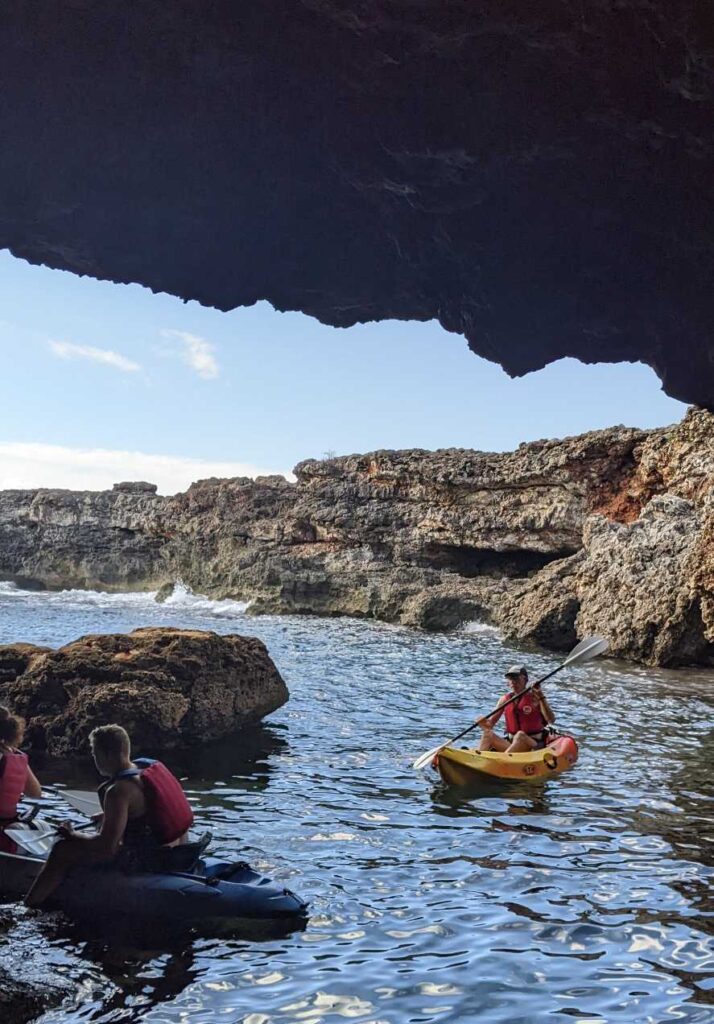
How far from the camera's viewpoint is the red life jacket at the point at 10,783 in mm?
7973

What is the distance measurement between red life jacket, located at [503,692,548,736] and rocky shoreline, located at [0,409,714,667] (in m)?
8.00

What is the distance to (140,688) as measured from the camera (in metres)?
12.5

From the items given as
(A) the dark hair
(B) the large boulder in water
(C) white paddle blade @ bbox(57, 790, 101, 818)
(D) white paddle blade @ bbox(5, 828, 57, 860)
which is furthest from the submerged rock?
(B) the large boulder in water

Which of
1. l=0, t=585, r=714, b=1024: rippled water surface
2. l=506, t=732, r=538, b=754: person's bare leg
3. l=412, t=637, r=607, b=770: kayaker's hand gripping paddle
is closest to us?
l=0, t=585, r=714, b=1024: rippled water surface

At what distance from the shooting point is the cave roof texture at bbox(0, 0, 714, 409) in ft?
42.4

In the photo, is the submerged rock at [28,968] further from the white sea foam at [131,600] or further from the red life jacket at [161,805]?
the white sea foam at [131,600]

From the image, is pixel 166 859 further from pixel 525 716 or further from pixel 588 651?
pixel 588 651

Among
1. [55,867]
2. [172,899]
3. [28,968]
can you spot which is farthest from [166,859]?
[28,968]

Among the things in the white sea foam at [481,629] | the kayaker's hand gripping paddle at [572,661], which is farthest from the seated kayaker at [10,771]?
the white sea foam at [481,629]

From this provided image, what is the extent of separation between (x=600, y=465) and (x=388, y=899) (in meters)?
30.6

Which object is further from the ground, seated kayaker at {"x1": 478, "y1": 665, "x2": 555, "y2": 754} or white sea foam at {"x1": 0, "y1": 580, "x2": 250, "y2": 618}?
seated kayaker at {"x1": 478, "y1": 665, "x2": 555, "y2": 754}

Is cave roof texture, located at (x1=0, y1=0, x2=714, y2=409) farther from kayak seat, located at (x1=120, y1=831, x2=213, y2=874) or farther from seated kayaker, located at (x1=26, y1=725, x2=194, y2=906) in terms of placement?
kayak seat, located at (x1=120, y1=831, x2=213, y2=874)

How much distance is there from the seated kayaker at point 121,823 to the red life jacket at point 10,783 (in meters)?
1.00

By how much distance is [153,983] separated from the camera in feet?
19.7
